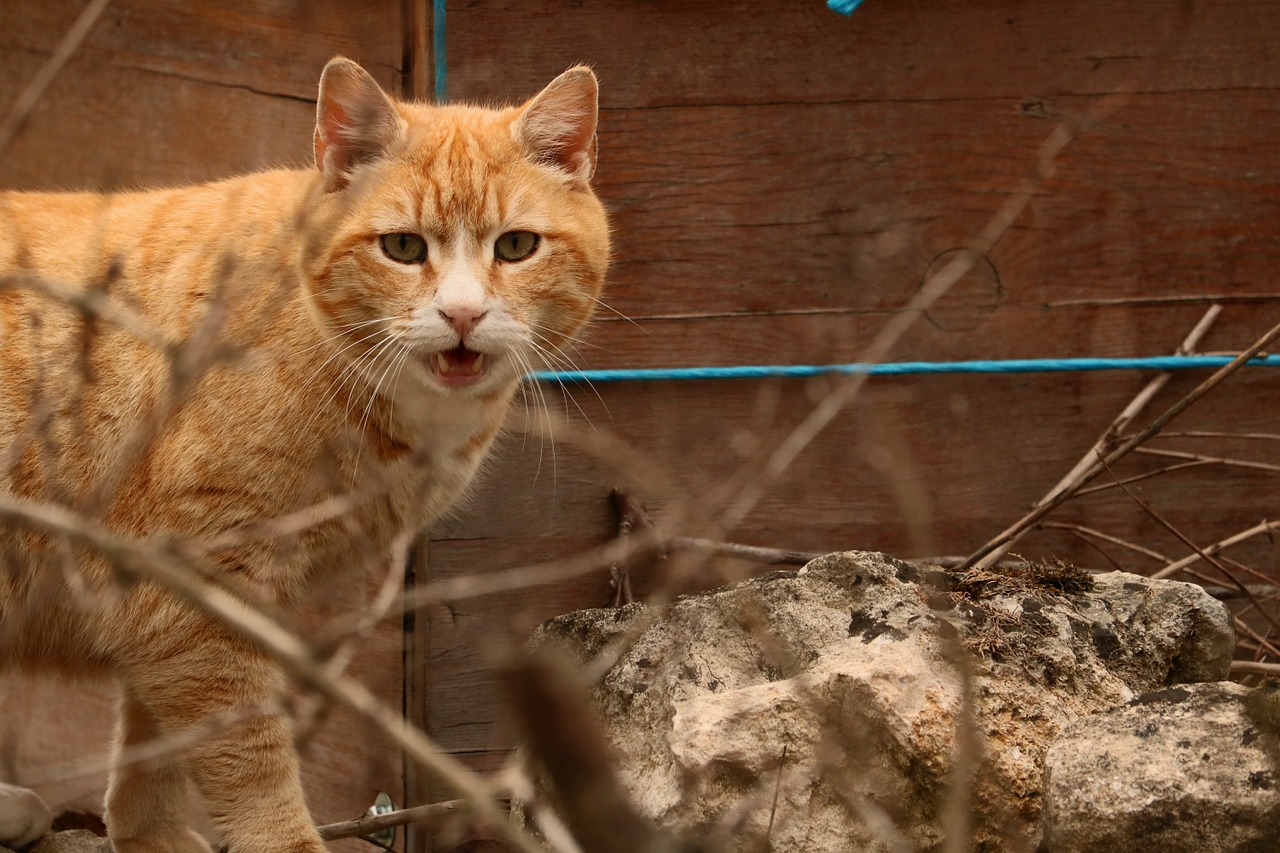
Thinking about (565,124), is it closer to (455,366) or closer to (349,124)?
(349,124)

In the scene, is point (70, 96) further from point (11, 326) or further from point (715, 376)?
point (715, 376)

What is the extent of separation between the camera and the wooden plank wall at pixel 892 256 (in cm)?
354

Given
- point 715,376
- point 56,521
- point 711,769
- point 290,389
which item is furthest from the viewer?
point 715,376

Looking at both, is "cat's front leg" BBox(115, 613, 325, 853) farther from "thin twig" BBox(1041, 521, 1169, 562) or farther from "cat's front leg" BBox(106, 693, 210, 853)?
"thin twig" BBox(1041, 521, 1169, 562)

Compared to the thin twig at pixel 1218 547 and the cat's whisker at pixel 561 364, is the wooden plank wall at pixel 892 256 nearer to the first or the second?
the cat's whisker at pixel 561 364

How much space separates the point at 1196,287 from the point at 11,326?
3148 millimetres

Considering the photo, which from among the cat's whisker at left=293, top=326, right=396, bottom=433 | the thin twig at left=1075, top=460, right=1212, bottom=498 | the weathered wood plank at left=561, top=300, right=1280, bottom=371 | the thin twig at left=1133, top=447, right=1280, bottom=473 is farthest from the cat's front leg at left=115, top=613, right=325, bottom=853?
the thin twig at left=1133, top=447, right=1280, bottom=473

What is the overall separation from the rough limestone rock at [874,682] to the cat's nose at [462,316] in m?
0.73

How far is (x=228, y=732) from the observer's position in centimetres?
267

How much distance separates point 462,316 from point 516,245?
403mm

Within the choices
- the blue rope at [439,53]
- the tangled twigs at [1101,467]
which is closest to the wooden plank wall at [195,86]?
the blue rope at [439,53]

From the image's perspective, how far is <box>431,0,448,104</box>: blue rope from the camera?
341 cm

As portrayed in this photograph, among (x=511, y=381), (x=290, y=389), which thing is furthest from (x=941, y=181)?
(x=290, y=389)

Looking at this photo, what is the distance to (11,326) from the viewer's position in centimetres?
286
